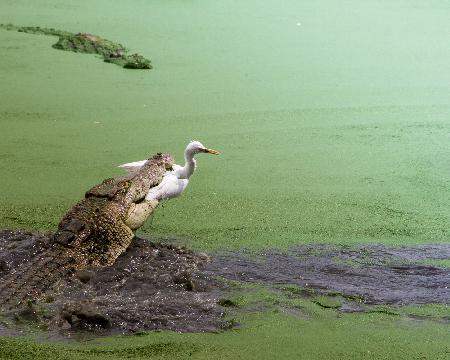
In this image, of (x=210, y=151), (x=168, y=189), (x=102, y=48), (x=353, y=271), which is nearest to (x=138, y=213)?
(x=168, y=189)

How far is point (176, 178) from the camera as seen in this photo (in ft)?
11.0

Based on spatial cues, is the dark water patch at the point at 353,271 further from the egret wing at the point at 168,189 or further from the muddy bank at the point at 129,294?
Answer: the egret wing at the point at 168,189

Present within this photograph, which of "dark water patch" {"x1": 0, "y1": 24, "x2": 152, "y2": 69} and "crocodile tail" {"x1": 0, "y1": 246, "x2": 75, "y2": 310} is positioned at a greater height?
"dark water patch" {"x1": 0, "y1": 24, "x2": 152, "y2": 69}

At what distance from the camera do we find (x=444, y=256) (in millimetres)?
2994

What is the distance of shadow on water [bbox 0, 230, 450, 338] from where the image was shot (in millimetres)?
2359

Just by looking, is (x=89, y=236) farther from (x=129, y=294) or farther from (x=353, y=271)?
(x=353, y=271)

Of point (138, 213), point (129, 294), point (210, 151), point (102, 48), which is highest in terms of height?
point (102, 48)

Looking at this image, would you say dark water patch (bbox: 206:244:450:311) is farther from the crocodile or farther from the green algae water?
the crocodile

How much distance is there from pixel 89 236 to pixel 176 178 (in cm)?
59

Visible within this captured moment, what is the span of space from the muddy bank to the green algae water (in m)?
0.10

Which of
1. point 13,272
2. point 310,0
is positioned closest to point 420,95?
point 310,0

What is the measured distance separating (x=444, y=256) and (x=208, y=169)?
Answer: 1.17 m

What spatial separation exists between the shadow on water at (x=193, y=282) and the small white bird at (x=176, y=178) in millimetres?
380

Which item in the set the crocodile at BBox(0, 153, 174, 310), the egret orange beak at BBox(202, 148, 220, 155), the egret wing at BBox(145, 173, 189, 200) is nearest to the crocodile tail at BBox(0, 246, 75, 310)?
the crocodile at BBox(0, 153, 174, 310)
